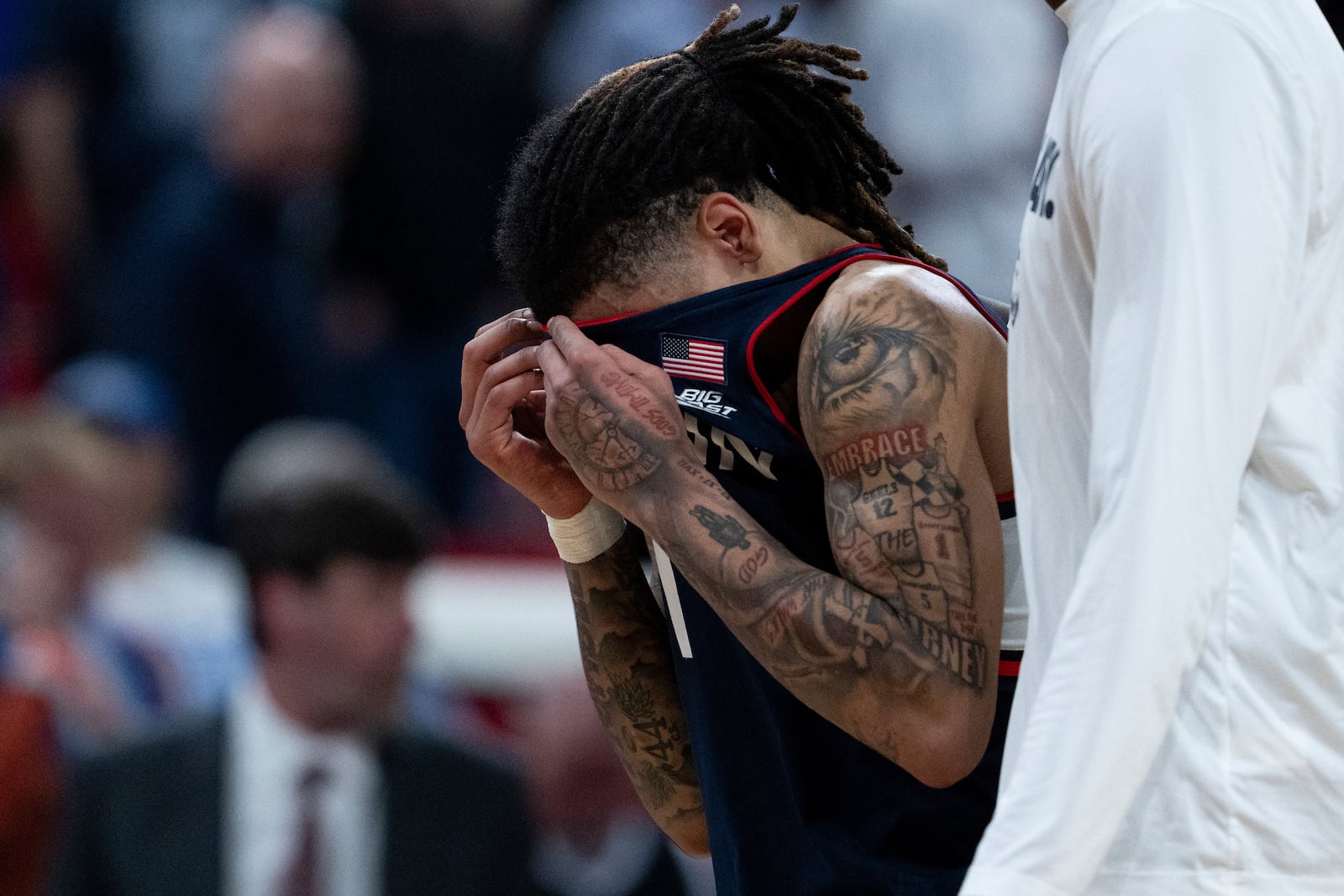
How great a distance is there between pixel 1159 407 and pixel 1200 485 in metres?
0.07

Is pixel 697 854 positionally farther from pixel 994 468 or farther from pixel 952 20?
pixel 952 20

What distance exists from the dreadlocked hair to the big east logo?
0.17 m

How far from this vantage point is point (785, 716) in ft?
7.52

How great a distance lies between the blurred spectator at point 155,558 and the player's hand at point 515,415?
2.65m

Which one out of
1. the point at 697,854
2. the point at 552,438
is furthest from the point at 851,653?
the point at 697,854

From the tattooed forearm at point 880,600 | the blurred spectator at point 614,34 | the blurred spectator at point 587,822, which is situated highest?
the blurred spectator at point 614,34

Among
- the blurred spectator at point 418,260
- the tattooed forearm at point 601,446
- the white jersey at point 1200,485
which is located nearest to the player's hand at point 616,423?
the tattooed forearm at point 601,446

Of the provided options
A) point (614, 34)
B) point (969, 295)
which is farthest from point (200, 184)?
point (969, 295)

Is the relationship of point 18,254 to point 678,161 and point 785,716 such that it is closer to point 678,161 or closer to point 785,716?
point 678,161

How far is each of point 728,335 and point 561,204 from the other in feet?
0.94

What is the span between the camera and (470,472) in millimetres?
6523

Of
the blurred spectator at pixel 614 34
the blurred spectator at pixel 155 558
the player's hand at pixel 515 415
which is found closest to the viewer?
the player's hand at pixel 515 415

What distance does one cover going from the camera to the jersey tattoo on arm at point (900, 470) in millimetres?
2008

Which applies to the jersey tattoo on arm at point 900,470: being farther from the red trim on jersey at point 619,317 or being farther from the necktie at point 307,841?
the necktie at point 307,841
